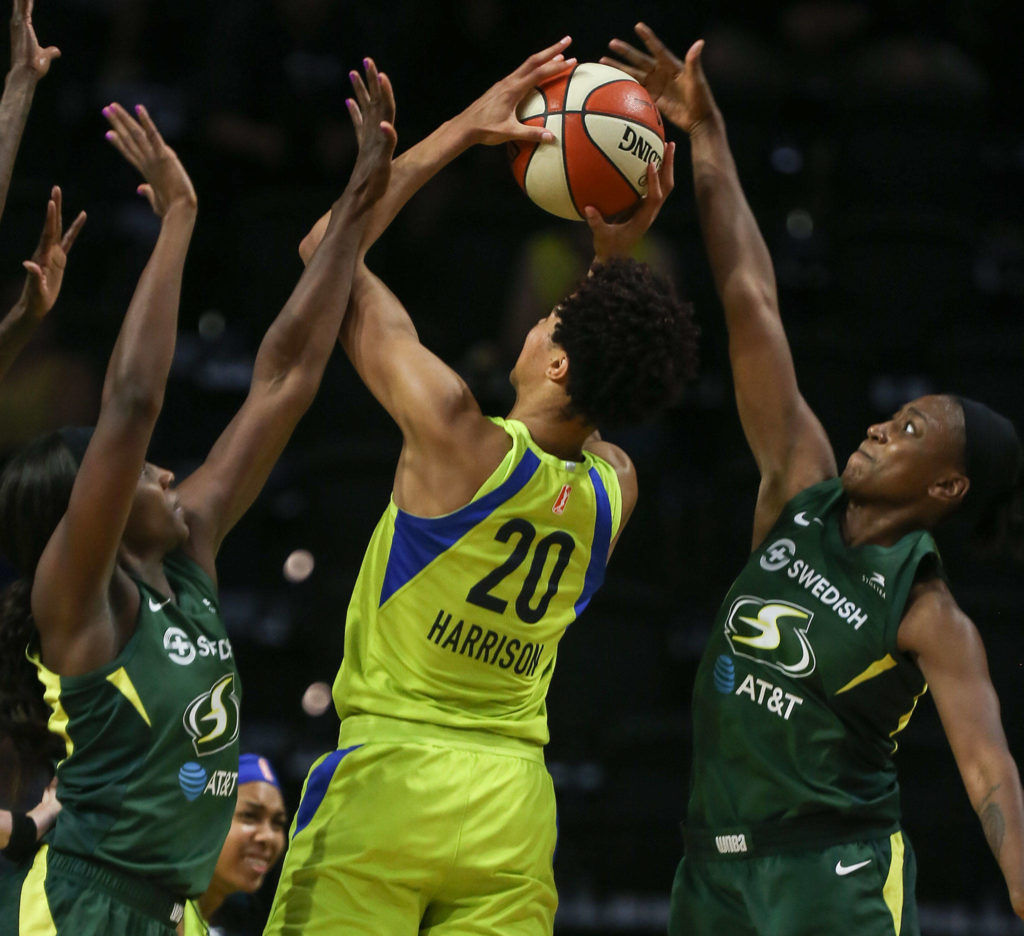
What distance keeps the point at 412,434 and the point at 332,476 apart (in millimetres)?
2817

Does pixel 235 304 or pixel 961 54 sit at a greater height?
pixel 961 54

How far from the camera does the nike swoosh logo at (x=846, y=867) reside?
3.71 m

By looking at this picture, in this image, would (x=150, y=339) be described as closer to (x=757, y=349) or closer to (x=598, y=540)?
(x=598, y=540)

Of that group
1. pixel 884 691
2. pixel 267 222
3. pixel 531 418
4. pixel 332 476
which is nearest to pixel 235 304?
pixel 267 222

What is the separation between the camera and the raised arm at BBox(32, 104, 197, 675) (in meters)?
2.90

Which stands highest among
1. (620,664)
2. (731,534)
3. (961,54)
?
(961,54)

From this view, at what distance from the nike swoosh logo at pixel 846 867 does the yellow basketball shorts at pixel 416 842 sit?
0.72 metres

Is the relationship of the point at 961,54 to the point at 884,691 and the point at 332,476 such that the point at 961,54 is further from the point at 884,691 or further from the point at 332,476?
the point at 884,691

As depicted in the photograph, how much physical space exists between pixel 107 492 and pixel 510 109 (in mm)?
1620

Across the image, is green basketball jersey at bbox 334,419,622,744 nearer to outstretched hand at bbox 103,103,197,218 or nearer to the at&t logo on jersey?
the at&t logo on jersey

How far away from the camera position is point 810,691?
3.80 metres

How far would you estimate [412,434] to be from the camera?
11.6 feet

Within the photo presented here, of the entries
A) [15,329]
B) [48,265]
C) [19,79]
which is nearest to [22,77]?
[19,79]

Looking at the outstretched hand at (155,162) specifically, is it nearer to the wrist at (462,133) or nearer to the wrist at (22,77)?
the wrist at (22,77)
